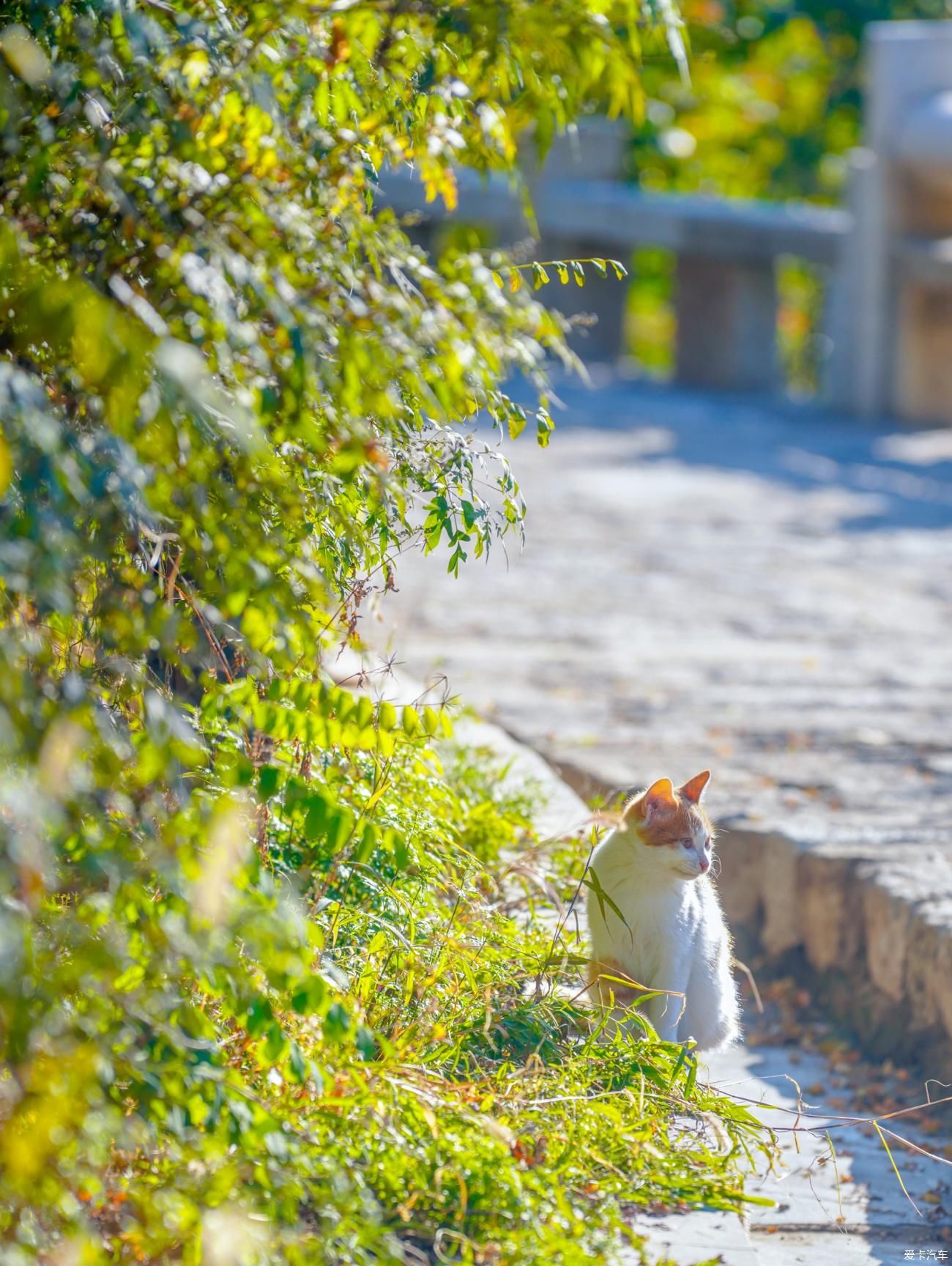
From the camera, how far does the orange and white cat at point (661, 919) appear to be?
9.09ft

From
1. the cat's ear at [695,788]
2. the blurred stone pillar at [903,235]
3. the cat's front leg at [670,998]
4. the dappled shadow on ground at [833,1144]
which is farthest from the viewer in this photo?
the blurred stone pillar at [903,235]

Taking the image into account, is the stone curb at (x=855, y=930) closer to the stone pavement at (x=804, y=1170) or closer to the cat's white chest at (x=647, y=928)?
the stone pavement at (x=804, y=1170)

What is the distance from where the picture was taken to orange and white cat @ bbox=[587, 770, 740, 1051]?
2.77m

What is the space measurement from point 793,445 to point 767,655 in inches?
161

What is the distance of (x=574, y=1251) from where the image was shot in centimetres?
187

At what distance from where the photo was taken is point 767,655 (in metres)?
5.78

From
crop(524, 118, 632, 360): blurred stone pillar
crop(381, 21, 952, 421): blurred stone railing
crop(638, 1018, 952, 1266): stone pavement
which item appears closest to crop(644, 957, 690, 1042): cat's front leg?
crop(638, 1018, 952, 1266): stone pavement

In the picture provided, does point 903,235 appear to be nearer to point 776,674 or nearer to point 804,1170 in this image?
point 776,674

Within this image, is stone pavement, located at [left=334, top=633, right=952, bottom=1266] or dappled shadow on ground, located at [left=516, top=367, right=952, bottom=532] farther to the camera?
dappled shadow on ground, located at [left=516, top=367, right=952, bottom=532]

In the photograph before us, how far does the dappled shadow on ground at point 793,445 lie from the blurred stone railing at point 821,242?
0.49m

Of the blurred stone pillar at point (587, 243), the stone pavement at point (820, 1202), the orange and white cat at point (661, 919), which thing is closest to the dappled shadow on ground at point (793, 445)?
the blurred stone pillar at point (587, 243)

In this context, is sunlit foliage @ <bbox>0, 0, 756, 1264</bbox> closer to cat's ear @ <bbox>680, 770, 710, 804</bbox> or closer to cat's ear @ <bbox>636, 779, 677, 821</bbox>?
cat's ear @ <bbox>636, 779, 677, 821</bbox>

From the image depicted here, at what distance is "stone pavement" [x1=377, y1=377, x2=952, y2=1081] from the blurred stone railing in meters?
0.67

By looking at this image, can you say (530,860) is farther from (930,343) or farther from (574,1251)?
(930,343)
